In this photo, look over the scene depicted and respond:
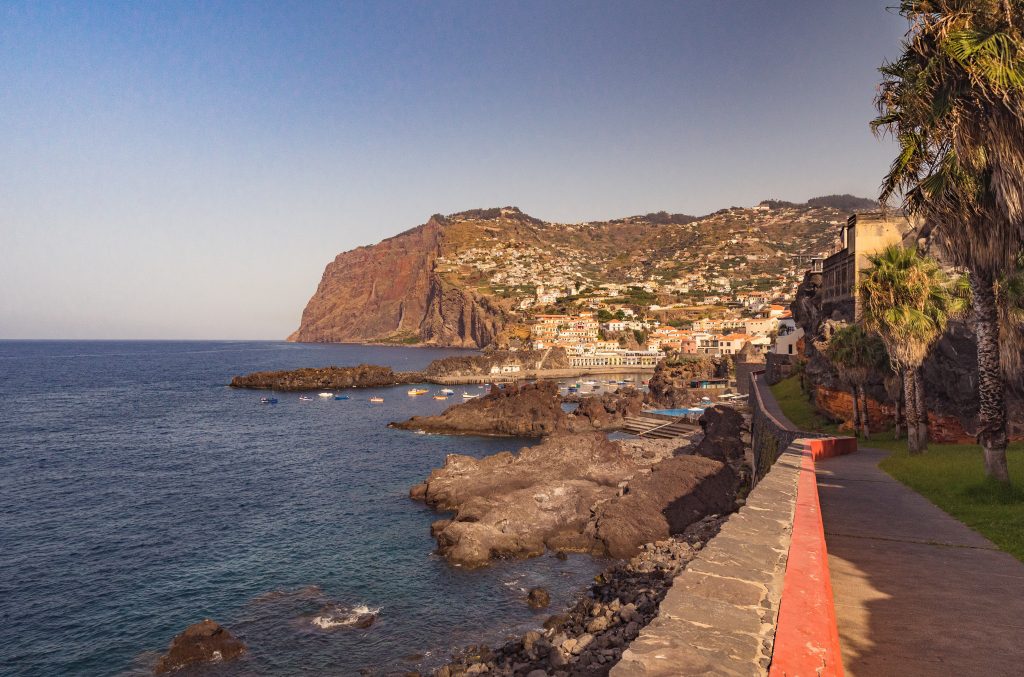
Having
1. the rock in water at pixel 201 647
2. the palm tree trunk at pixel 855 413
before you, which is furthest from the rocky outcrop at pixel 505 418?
the rock in water at pixel 201 647

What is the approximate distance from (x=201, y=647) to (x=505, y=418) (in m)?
50.3

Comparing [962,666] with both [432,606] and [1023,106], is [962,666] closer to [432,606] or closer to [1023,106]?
[1023,106]

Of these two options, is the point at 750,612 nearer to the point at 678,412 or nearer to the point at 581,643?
the point at 581,643

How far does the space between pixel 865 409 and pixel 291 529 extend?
3360 cm

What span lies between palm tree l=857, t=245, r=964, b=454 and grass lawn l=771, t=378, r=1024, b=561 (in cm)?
205

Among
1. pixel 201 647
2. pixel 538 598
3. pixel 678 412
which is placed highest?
pixel 678 412

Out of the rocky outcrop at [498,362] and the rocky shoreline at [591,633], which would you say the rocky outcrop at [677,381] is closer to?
the rocky outcrop at [498,362]

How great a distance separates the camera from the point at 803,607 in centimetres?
503

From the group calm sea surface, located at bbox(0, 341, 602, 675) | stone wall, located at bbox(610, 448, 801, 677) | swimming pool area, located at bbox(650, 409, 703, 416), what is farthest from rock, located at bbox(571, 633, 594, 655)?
swimming pool area, located at bbox(650, 409, 703, 416)

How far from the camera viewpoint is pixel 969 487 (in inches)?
539

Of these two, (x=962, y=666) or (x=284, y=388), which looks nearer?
(x=962, y=666)

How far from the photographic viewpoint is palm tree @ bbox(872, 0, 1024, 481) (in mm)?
11211

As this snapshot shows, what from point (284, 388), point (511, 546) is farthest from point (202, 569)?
point (284, 388)

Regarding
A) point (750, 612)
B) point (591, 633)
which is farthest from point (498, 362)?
point (750, 612)
